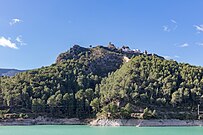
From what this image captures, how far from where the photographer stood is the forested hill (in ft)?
241

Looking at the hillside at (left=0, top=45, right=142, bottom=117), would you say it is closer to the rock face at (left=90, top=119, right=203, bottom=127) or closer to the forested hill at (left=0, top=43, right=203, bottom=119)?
the forested hill at (left=0, top=43, right=203, bottom=119)

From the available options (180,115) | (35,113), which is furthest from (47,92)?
(180,115)

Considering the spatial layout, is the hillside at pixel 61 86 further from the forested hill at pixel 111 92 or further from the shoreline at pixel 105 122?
the shoreline at pixel 105 122

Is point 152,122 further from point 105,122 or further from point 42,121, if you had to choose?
point 42,121

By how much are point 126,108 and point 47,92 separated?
2137cm

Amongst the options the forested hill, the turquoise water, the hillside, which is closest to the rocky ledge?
the forested hill

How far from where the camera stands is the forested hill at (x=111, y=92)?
73438 millimetres

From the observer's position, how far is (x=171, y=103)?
7494cm

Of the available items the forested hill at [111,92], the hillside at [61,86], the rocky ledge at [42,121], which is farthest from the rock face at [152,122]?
the hillside at [61,86]

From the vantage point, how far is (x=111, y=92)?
7950 centimetres

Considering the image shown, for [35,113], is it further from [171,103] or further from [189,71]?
[189,71]

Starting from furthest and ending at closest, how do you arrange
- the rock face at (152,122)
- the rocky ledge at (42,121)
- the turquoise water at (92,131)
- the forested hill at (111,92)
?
the forested hill at (111,92)
the rocky ledge at (42,121)
the rock face at (152,122)
the turquoise water at (92,131)

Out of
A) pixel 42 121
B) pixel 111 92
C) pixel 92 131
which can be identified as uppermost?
pixel 111 92

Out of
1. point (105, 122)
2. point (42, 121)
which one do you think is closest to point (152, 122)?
point (105, 122)
